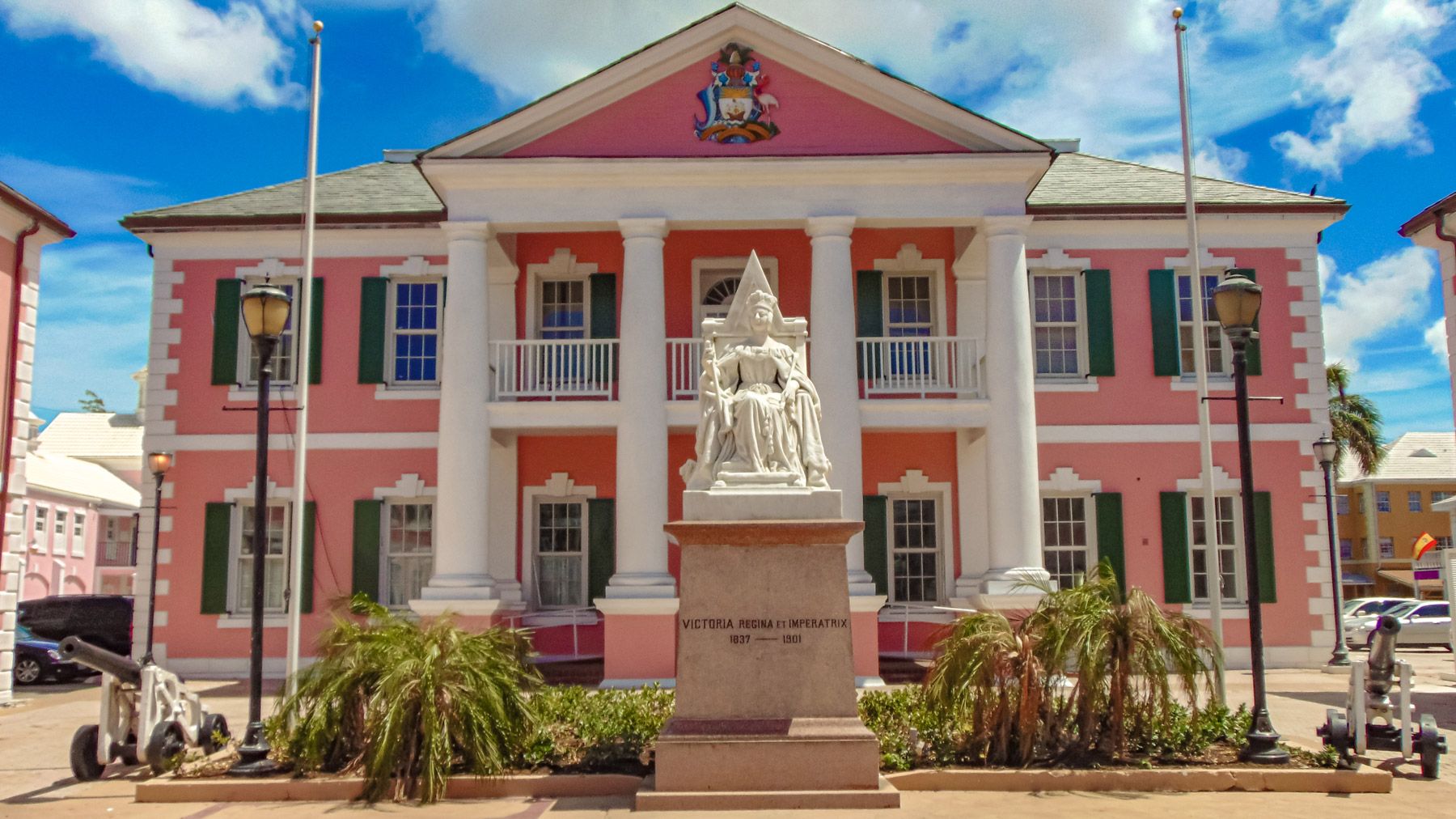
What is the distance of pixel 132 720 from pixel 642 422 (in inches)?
304

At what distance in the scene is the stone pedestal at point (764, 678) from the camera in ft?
26.8

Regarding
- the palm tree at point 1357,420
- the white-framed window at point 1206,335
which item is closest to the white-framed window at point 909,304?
the white-framed window at point 1206,335

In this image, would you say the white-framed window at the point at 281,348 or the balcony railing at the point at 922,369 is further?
the white-framed window at the point at 281,348

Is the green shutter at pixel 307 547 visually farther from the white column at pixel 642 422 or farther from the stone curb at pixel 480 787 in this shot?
the stone curb at pixel 480 787

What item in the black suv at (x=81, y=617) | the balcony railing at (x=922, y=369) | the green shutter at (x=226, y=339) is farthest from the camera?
the black suv at (x=81, y=617)

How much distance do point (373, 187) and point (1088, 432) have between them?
1235 centimetres

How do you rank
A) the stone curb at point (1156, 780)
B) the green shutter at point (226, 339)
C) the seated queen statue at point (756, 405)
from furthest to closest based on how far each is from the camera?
the green shutter at point (226, 339), the seated queen statue at point (756, 405), the stone curb at point (1156, 780)

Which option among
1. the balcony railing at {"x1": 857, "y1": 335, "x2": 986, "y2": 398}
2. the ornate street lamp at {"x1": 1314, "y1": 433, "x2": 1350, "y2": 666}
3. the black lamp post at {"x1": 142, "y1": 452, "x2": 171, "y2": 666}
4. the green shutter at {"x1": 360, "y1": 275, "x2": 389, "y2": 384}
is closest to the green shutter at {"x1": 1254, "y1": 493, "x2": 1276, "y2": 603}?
the ornate street lamp at {"x1": 1314, "y1": 433, "x2": 1350, "y2": 666}

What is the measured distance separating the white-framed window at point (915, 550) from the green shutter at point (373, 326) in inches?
321

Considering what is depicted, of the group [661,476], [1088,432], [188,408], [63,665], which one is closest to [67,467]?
[63,665]

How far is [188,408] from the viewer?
18969 millimetres

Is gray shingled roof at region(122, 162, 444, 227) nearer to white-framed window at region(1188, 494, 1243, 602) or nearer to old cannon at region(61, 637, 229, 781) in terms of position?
old cannon at region(61, 637, 229, 781)

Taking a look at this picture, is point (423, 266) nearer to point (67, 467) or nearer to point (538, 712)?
point (538, 712)

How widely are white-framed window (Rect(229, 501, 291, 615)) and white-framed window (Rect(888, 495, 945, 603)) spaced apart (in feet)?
30.1
